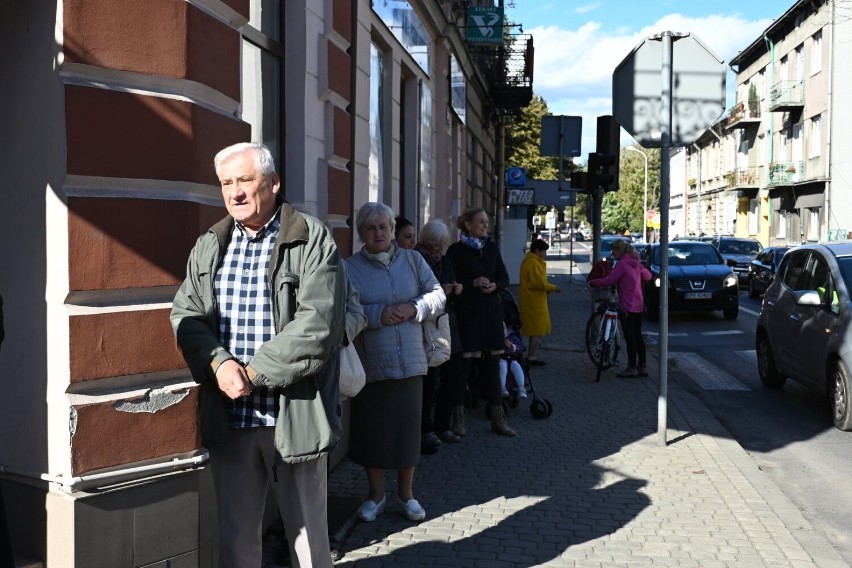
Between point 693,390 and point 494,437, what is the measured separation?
14.3 ft

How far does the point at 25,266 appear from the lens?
385cm

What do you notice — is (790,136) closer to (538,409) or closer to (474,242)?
(538,409)

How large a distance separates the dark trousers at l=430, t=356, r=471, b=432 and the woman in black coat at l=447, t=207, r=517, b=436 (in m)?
0.08

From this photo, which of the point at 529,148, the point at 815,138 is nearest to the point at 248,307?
the point at 815,138

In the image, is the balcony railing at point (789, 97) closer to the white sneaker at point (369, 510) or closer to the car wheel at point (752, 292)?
the car wheel at point (752, 292)

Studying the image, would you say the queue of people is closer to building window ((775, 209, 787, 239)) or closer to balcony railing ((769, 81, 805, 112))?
balcony railing ((769, 81, 805, 112))

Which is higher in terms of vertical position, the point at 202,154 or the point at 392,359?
the point at 202,154

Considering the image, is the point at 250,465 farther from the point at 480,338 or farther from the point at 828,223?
the point at 828,223

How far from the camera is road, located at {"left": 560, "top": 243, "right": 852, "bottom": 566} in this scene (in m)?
6.66

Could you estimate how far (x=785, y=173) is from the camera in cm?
4647

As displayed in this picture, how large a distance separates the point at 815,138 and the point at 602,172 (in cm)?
3467

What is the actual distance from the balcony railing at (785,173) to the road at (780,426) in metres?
31.1

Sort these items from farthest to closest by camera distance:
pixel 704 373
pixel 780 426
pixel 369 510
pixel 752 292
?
pixel 752 292
pixel 704 373
pixel 780 426
pixel 369 510

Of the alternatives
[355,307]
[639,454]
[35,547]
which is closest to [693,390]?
[639,454]
